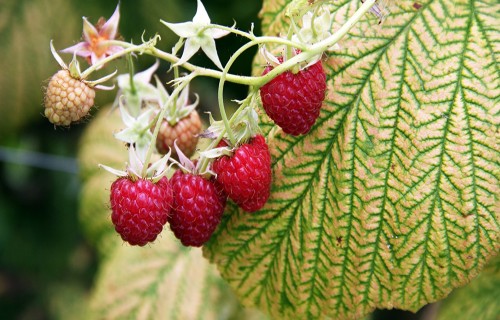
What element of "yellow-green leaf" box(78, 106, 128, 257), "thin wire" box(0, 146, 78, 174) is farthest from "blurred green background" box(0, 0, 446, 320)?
"yellow-green leaf" box(78, 106, 128, 257)

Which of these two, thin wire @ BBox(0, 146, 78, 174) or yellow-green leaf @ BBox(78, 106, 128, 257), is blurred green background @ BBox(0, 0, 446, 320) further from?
yellow-green leaf @ BBox(78, 106, 128, 257)

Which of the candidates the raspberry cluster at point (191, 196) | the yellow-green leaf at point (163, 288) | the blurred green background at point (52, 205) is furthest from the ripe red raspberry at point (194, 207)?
the blurred green background at point (52, 205)

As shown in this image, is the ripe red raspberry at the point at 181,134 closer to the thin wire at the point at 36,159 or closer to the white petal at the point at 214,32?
the white petal at the point at 214,32

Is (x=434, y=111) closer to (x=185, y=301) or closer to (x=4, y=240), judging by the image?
(x=185, y=301)

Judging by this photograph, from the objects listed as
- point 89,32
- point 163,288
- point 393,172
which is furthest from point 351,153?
point 163,288

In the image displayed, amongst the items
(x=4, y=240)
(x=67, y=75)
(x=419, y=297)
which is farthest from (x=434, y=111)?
(x=4, y=240)

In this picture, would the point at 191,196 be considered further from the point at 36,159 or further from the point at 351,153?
the point at 36,159
